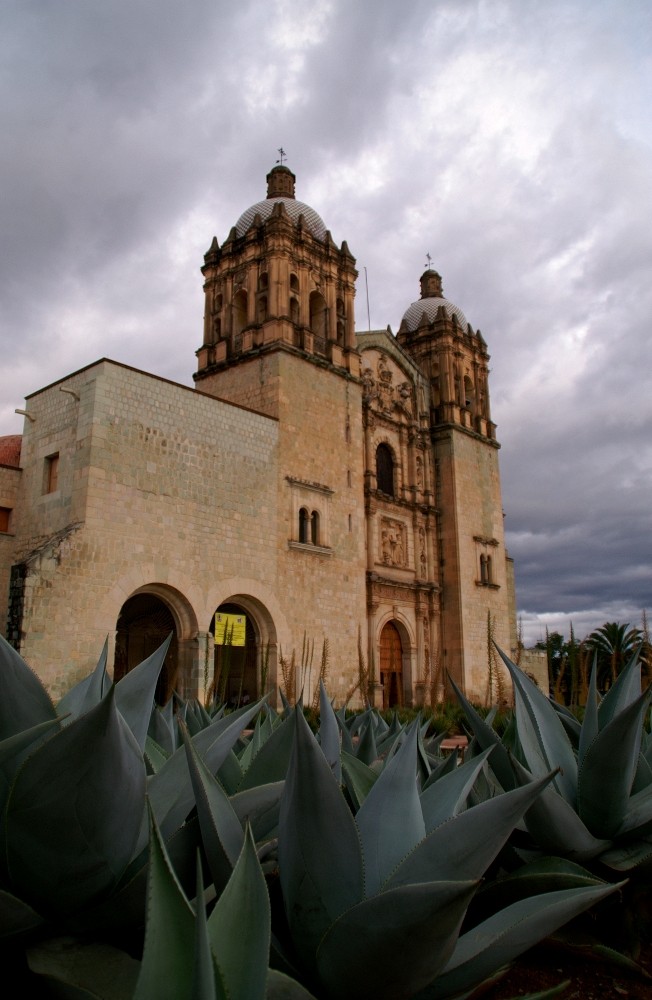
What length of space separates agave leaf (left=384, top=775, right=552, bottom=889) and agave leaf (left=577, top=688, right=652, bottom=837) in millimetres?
706

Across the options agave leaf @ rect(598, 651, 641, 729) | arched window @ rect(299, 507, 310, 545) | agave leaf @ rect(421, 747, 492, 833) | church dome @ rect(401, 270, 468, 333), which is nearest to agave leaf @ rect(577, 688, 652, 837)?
agave leaf @ rect(421, 747, 492, 833)

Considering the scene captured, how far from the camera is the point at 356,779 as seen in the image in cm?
196

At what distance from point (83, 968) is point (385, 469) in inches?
784

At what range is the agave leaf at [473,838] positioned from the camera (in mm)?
1262

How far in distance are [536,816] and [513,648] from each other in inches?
856

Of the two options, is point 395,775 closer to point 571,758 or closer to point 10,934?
point 10,934

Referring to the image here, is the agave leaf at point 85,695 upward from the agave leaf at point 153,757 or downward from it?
upward

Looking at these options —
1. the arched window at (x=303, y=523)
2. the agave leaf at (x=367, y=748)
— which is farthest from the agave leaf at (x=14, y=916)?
the arched window at (x=303, y=523)

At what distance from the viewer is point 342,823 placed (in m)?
1.32

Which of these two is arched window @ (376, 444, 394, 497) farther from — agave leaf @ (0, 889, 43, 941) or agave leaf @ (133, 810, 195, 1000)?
agave leaf @ (133, 810, 195, 1000)

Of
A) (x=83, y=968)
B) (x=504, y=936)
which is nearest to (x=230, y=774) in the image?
(x=83, y=968)

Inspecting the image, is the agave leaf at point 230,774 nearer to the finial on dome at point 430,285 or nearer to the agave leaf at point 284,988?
the agave leaf at point 284,988

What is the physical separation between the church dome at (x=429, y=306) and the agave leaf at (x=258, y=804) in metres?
23.8

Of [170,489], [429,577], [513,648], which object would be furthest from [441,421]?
[170,489]
